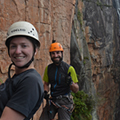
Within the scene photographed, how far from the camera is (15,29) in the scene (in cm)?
112

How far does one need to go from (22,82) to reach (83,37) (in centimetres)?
1008

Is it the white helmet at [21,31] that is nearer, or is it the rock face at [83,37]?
the white helmet at [21,31]

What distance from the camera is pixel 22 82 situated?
3.11 ft

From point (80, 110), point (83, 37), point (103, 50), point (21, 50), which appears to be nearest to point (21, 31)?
point (21, 50)

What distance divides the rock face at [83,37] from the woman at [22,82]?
207cm

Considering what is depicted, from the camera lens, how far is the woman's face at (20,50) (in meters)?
1.08

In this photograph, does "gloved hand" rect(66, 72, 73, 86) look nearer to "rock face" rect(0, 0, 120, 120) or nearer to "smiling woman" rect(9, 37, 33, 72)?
"smiling woman" rect(9, 37, 33, 72)

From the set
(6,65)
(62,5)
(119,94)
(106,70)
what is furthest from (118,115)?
(6,65)

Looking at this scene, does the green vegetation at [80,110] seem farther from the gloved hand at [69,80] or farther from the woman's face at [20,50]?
the woman's face at [20,50]

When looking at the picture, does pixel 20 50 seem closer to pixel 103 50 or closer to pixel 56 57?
pixel 56 57

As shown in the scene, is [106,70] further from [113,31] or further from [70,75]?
[70,75]

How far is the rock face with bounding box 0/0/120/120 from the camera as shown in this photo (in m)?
3.41

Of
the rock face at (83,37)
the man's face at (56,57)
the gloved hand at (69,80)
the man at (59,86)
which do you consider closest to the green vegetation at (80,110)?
the rock face at (83,37)

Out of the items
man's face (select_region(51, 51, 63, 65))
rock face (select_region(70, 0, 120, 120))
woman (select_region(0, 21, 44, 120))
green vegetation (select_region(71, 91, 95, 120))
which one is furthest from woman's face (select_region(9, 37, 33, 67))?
rock face (select_region(70, 0, 120, 120))
